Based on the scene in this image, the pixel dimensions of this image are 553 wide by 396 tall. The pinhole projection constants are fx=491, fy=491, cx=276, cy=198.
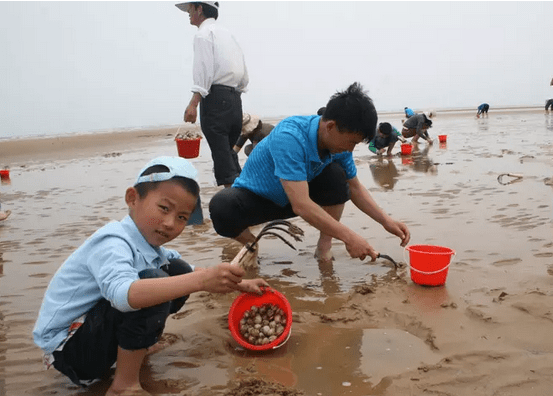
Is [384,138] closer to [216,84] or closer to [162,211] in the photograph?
[216,84]

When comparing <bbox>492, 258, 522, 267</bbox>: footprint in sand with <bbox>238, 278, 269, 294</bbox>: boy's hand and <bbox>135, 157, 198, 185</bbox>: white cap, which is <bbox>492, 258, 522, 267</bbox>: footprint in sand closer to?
<bbox>238, 278, 269, 294</bbox>: boy's hand

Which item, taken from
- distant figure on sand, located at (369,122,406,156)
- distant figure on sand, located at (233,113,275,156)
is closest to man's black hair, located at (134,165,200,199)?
distant figure on sand, located at (233,113,275,156)

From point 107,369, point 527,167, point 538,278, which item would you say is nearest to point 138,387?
point 107,369

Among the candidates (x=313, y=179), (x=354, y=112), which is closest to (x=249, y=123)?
(x=313, y=179)

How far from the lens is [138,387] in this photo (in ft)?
6.45

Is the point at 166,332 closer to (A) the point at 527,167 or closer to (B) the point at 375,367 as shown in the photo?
(B) the point at 375,367

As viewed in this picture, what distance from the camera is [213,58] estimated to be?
4.57 metres

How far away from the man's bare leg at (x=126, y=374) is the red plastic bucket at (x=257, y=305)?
1.64 feet

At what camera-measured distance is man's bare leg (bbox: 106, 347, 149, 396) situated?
1.93 metres

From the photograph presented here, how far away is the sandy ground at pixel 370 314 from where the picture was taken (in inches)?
79.6

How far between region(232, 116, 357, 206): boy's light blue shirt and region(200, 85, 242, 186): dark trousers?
4.08ft

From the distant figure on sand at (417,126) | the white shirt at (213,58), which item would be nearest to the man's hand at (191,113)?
the white shirt at (213,58)

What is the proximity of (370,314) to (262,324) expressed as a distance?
24.7 inches

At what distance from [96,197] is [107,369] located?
5191 mm
